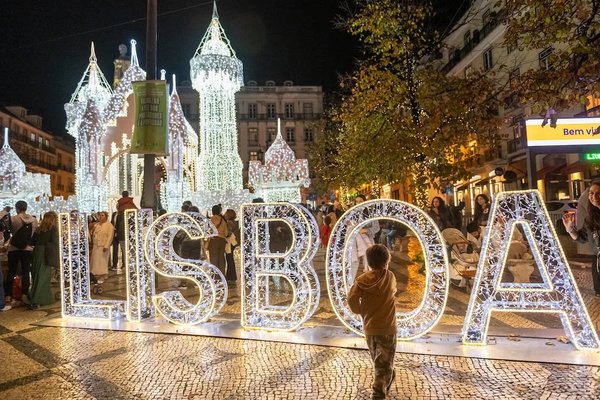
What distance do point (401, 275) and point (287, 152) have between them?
20.2m

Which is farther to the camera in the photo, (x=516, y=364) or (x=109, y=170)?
(x=109, y=170)

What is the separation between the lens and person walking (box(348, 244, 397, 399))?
4.00 meters

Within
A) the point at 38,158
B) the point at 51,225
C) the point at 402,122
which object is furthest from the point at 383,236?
the point at 38,158

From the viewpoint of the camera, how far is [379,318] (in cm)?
400

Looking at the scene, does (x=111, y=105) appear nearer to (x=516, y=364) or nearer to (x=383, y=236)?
(x=383, y=236)

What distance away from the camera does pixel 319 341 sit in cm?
591

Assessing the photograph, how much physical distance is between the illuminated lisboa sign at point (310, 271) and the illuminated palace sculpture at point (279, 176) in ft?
72.7

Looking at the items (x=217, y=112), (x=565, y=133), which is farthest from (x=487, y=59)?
(x=565, y=133)

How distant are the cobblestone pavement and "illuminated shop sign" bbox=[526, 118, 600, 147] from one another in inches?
185

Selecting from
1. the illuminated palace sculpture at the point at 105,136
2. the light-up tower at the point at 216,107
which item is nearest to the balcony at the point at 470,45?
the light-up tower at the point at 216,107

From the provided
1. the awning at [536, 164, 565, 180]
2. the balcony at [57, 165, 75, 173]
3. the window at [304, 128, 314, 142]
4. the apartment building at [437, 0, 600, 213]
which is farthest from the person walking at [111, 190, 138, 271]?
the balcony at [57, 165, 75, 173]

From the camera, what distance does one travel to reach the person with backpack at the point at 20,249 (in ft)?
29.0

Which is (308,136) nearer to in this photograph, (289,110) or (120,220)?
(289,110)

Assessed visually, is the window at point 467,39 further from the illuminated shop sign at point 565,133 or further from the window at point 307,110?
the window at point 307,110
